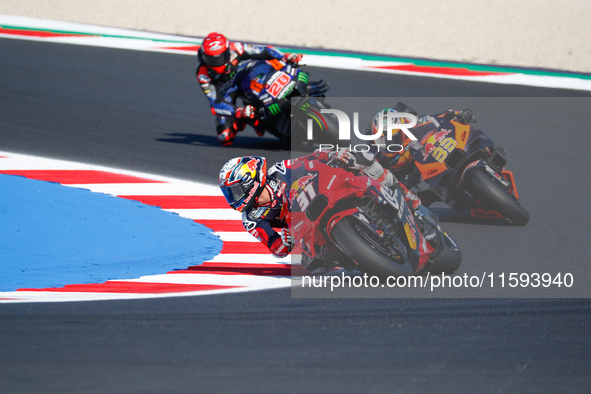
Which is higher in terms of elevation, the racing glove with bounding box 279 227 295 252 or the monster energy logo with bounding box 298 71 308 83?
the monster energy logo with bounding box 298 71 308 83

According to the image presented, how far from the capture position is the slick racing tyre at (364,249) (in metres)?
5.05

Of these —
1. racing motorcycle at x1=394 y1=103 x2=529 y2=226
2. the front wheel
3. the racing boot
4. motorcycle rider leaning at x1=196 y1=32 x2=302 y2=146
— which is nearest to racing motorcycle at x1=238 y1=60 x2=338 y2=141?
motorcycle rider leaning at x1=196 y1=32 x2=302 y2=146

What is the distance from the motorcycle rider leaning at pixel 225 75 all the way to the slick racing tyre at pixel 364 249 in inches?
215

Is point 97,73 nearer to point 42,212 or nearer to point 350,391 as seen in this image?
point 42,212

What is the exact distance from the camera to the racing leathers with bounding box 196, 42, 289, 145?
33.9 ft

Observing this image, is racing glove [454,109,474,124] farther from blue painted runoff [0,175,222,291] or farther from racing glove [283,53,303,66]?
racing glove [283,53,303,66]

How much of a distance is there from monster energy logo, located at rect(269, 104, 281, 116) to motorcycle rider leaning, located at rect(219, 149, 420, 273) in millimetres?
4494

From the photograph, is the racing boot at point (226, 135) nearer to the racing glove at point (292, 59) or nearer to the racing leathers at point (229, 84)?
the racing leathers at point (229, 84)

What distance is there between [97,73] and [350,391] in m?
11.7

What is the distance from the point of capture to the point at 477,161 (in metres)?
7.10

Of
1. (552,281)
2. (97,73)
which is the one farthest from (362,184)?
(97,73)

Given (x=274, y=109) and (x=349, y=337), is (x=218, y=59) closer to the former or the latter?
(x=274, y=109)

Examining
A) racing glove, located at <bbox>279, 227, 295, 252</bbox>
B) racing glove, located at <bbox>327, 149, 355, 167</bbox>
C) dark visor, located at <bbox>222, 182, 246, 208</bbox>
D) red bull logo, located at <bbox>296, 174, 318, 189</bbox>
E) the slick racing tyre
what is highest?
racing glove, located at <bbox>327, 149, 355, 167</bbox>

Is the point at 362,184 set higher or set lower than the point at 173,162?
higher
